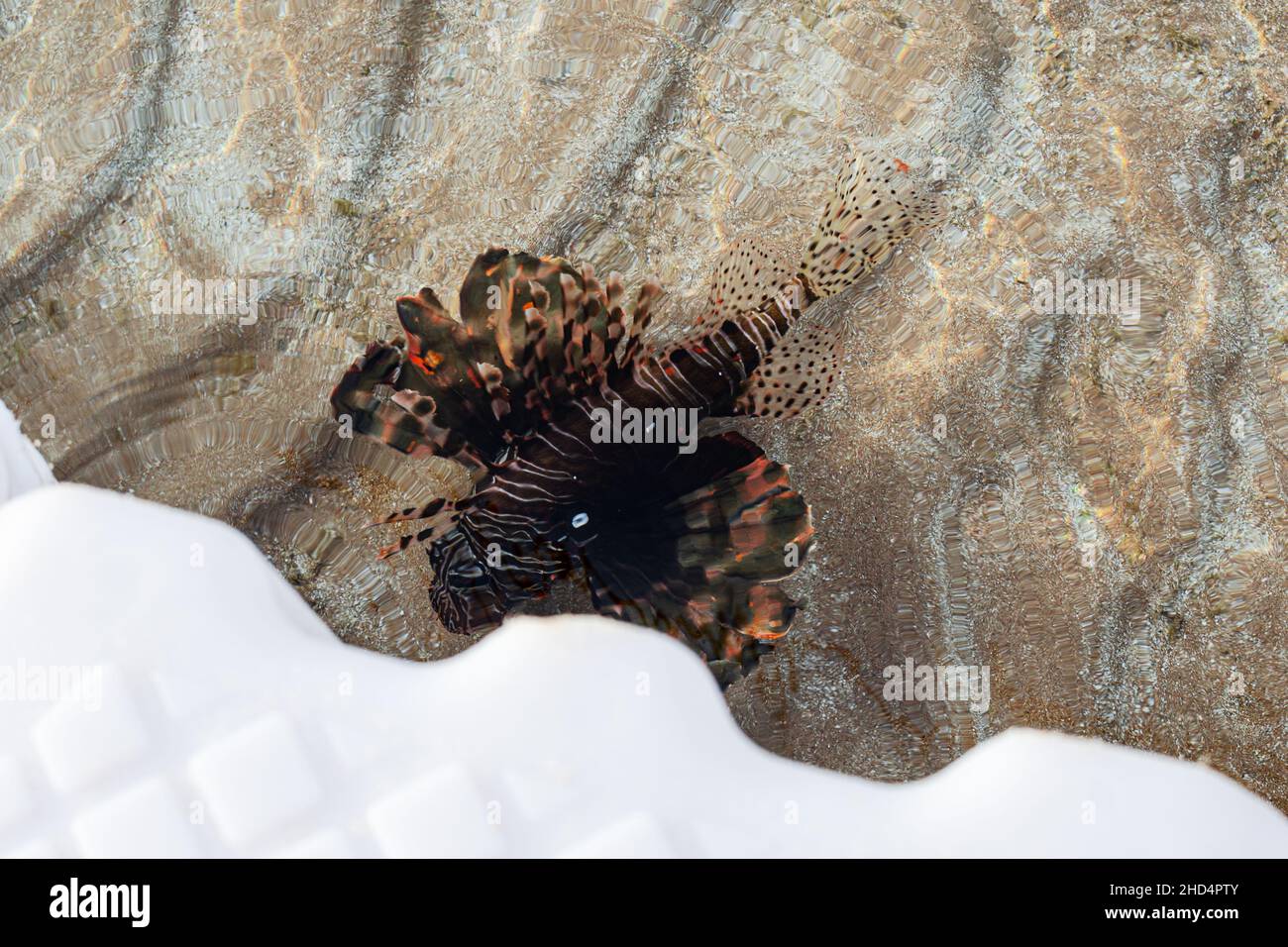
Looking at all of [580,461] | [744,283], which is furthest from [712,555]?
[744,283]

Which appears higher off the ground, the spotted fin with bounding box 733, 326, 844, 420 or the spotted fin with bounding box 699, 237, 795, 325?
the spotted fin with bounding box 699, 237, 795, 325

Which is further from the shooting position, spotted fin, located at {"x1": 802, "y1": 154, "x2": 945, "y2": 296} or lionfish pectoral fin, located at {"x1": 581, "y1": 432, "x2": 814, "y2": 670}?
spotted fin, located at {"x1": 802, "y1": 154, "x2": 945, "y2": 296}

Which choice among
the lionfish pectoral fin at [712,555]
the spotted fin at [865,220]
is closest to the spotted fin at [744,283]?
the spotted fin at [865,220]

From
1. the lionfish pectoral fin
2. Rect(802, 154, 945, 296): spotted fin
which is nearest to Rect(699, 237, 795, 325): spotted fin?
Rect(802, 154, 945, 296): spotted fin

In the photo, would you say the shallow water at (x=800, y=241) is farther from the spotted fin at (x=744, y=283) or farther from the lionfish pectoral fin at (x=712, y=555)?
the lionfish pectoral fin at (x=712, y=555)

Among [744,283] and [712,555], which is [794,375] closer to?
[744,283]

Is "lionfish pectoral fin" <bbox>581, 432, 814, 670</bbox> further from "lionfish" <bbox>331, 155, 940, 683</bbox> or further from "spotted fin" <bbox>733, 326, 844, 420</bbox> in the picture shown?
"spotted fin" <bbox>733, 326, 844, 420</bbox>
